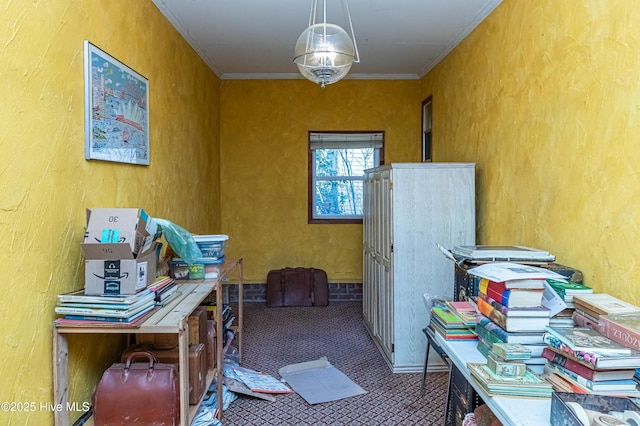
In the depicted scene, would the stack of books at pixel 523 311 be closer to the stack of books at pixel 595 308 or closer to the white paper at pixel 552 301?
the white paper at pixel 552 301

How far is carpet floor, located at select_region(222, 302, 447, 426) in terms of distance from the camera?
8.80 feet

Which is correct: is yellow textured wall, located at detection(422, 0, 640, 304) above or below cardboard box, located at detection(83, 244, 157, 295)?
above

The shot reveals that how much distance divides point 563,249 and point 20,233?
249cm

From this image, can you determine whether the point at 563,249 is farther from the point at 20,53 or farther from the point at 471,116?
the point at 20,53

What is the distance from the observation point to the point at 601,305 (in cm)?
158

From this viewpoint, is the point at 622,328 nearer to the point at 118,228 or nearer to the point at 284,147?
the point at 118,228

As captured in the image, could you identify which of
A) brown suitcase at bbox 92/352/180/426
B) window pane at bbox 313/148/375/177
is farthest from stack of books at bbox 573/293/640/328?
window pane at bbox 313/148/375/177

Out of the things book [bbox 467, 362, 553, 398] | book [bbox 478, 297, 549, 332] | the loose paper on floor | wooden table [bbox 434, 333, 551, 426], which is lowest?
→ the loose paper on floor

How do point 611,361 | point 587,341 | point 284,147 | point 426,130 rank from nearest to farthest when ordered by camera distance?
point 611,361 → point 587,341 → point 426,130 → point 284,147

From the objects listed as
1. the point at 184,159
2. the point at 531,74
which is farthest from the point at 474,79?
the point at 184,159

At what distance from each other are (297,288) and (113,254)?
3556 mm

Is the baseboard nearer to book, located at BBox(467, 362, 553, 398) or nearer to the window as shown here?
the window

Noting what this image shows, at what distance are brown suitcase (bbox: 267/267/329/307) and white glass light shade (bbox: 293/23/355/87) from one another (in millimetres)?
3286

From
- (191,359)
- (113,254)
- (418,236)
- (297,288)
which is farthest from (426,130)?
(113,254)
